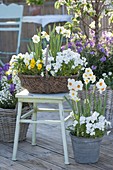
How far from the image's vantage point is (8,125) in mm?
2982

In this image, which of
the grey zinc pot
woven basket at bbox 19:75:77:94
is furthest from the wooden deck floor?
woven basket at bbox 19:75:77:94

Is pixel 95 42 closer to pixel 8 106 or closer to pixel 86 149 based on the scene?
pixel 8 106

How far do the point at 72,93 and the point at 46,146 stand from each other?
66 cm

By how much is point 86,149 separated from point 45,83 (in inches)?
20.0

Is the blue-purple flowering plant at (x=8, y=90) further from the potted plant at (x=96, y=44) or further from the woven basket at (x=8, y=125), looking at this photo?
the potted plant at (x=96, y=44)

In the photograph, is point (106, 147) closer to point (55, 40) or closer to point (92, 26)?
point (55, 40)

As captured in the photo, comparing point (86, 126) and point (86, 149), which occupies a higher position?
point (86, 126)

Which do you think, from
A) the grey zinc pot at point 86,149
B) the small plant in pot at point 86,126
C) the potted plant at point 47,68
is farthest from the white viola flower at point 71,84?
the grey zinc pot at point 86,149

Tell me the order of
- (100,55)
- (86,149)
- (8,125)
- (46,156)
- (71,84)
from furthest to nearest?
(100,55) → (8,125) → (46,156) → (86,149) → (71,84)

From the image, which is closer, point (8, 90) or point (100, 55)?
point (8, 90)

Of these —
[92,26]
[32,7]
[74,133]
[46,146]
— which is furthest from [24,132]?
[32,7]

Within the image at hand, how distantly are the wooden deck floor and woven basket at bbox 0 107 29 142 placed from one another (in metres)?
0.06

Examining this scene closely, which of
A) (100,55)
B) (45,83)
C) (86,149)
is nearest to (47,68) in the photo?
(45,83)

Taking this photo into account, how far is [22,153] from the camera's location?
9.31 feet
